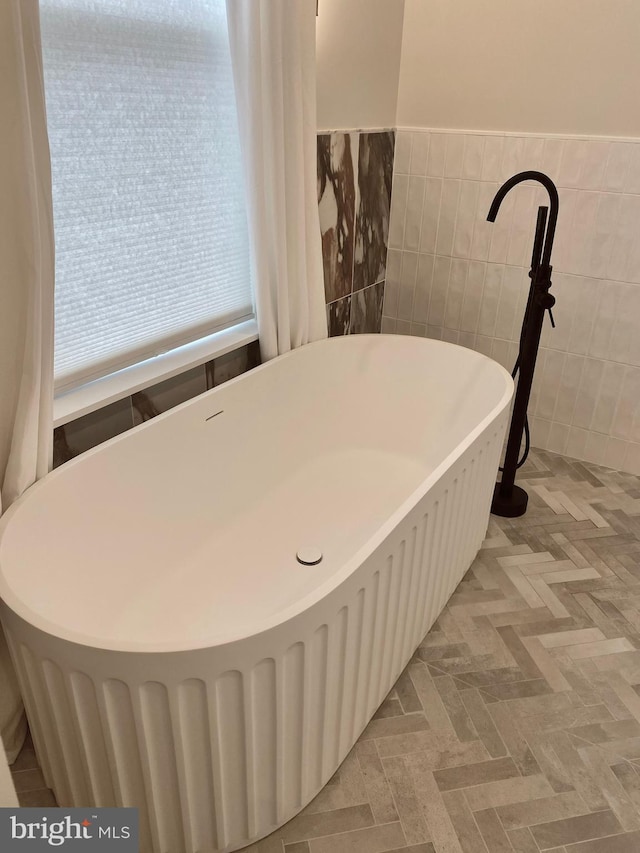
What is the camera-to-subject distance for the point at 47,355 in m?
1.59

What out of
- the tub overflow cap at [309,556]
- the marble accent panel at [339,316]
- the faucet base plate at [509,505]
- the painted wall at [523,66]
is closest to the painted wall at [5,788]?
the tub overflow cap at [309,556]

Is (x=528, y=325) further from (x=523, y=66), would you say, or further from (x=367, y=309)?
(x=523, y=66)

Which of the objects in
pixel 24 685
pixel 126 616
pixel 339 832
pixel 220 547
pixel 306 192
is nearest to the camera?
pixel 24 685

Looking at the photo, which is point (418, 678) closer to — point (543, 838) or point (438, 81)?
point (543, 838)

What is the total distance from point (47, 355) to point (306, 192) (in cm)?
116

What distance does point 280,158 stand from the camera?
218 cm

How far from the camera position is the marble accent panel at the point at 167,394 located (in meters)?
2.03

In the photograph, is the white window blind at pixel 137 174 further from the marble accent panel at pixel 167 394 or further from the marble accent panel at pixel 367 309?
the marble accent panel at pixel 367 309

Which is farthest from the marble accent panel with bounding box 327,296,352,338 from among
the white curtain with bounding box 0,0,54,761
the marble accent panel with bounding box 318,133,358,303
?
the white curtain with bounding box 0,0,54,761

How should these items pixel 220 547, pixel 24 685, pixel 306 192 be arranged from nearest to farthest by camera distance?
pixel 24 685, pixel 220 547, pixel 306 192

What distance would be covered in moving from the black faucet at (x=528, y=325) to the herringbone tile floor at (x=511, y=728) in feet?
0.70

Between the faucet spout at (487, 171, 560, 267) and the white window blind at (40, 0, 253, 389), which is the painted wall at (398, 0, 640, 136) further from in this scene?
the white window blind at (40, 0, 253, 389)

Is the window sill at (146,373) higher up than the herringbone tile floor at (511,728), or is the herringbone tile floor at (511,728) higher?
the window sill at (146,373)

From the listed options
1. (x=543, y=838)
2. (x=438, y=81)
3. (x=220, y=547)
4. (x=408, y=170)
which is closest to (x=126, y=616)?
(x=220, y=547)
